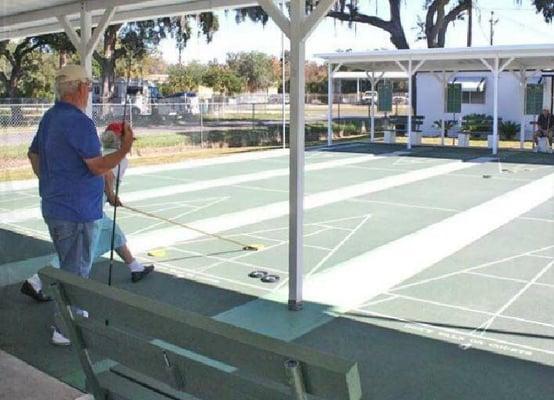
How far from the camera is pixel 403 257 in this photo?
24.9ft

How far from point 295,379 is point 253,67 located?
252 ft

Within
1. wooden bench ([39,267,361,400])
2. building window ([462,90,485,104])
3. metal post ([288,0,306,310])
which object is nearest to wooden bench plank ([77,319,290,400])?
→ wooden bench ([39,267,361,400])

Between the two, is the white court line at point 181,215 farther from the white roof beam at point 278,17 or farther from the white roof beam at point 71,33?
the white roof beam at point 278,17

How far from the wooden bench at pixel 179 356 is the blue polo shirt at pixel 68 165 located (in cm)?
131

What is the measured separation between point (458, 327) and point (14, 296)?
3.87 meters

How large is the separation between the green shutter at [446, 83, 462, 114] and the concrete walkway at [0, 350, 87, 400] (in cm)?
2297

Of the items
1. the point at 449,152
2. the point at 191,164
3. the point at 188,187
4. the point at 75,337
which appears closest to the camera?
the point at 75,337

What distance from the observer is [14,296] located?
19.8 feet

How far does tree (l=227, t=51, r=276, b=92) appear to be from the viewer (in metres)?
77.0

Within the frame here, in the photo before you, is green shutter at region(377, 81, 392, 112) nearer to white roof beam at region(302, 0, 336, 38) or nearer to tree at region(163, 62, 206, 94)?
white roof beam at region(302, 0, 336, 38)

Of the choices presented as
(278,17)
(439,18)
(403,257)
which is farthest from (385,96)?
(278,17)

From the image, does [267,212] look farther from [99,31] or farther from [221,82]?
[221,82]

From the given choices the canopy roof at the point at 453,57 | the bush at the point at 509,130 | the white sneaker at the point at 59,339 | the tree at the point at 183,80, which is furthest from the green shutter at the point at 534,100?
the tree at the point at 183,80

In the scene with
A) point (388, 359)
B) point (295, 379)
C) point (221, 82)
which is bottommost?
point (388, 359)
